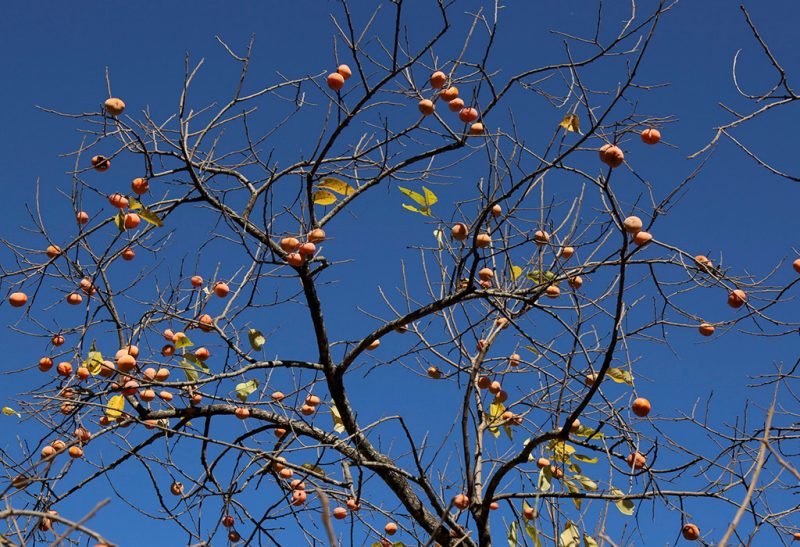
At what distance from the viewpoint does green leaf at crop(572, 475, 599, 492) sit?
3.25 meters

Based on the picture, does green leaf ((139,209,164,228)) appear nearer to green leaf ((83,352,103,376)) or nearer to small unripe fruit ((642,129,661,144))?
green leaf ((83,352,103,376))

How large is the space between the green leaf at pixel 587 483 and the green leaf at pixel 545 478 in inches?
4.6

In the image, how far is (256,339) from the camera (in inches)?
128

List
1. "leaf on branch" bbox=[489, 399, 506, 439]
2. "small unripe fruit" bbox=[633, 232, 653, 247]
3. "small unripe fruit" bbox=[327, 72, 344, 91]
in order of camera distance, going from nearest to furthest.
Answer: "small unripe fruit" bbox=[633, 232, 653, 247] < "small unripe fruit" bbox=[327, 72, 344, 91] < "leaf on branch" bbox=[489, 399, 506, 439]

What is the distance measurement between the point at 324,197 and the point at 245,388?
2.76 ft

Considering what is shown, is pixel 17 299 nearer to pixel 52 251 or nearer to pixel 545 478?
pixel 52 251

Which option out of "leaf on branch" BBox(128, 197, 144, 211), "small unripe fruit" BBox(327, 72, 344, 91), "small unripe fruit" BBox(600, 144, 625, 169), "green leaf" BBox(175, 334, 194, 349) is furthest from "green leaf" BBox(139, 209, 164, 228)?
"small unripe fruit" BBox(600, 144, 625, 169)

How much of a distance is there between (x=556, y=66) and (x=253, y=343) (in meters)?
1.65

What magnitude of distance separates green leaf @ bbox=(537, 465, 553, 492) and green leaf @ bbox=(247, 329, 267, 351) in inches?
50.9

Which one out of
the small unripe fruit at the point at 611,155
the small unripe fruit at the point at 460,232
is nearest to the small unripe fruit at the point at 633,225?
the small unripe fruit at the point at 611,155

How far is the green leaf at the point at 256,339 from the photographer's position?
3.25 metres

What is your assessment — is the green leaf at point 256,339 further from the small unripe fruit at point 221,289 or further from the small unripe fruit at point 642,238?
the small unripe fruit at point 642,238

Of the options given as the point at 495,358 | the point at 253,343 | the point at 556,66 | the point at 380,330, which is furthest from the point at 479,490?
the point at 556,66

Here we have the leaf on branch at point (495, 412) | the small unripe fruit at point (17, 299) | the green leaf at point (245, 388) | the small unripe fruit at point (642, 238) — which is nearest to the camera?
the small unripe fruit at point (642, 238)
